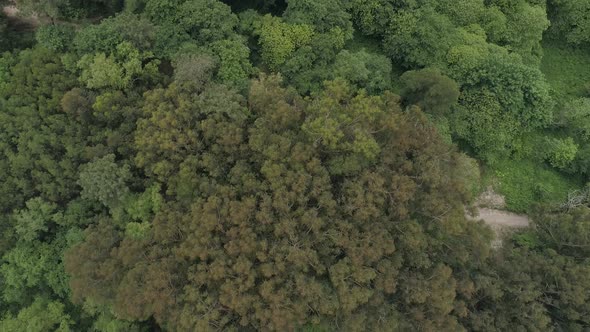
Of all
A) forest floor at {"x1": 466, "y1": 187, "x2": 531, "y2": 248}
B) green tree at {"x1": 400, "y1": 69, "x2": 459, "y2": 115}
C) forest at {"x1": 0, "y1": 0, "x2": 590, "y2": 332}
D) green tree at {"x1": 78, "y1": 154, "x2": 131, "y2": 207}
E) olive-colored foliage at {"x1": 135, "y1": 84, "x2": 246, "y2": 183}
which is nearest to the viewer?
forest at {"x1": 0, "y1": 0, "x2": 590, "y2": 332}

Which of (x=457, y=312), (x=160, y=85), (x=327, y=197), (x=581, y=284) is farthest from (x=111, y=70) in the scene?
(x=581, y=284)

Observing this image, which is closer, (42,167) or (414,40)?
(42,167)

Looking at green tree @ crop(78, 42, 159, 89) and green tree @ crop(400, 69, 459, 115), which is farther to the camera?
green tree @ crop(400, 69, 459, 115)

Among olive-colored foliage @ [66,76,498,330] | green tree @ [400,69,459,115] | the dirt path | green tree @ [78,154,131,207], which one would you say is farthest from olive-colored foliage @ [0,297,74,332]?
the dirt path

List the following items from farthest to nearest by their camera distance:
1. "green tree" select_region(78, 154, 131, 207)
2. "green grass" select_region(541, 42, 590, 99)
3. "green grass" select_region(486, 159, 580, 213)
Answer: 1. "green grass" select_region(541, 42, 590, 99)
2. "green grass" select_region(486, 159, 580, 213)
3. "green tree" select_region(78, 154, 131, 207)

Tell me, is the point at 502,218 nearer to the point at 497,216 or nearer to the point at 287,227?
Result: the point at 497,216

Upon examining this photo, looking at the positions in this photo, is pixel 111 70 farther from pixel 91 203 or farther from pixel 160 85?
pixel 91 203

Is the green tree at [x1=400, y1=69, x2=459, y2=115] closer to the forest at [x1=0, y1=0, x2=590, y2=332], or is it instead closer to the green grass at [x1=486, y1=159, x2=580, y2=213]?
the forest at [x1=0, y1=0, x2=590, y2=332]

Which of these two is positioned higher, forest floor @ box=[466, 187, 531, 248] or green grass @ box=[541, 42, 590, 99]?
green grass @ box=[541, 42, 590, 99]
